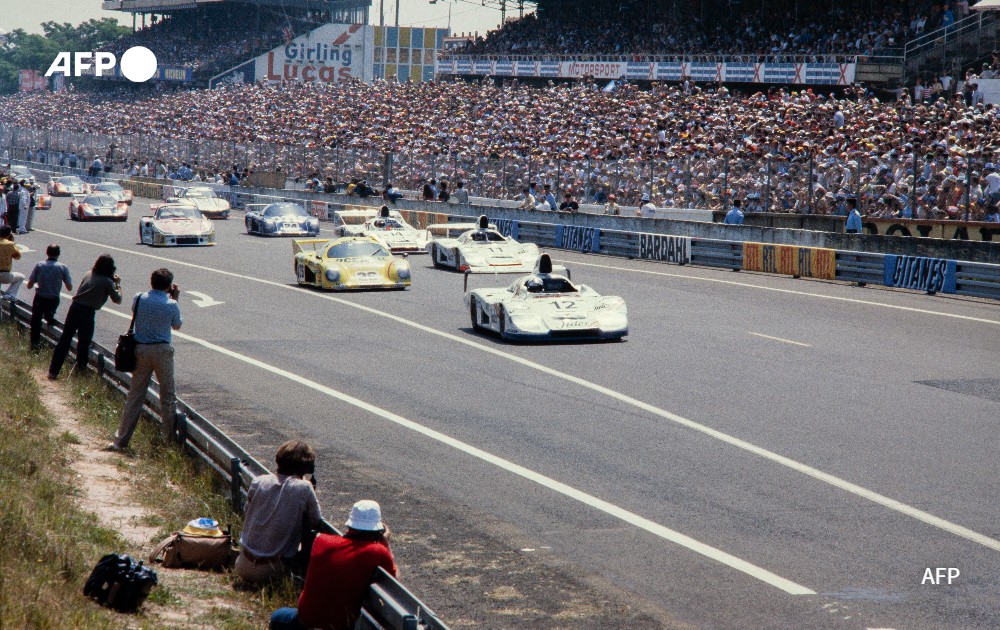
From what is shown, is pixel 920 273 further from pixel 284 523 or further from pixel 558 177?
pixel 284 523

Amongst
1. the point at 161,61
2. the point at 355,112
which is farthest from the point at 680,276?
the point at 161,61

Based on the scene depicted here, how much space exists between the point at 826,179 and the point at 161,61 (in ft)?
300

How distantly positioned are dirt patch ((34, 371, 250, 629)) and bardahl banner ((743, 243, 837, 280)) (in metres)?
18.7

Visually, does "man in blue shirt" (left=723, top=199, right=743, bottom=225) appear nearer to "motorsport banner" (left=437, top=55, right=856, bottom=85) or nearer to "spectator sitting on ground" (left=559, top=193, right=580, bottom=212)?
"spectator sitting on ground" (left=559, top=193, right=580, bottom=212)

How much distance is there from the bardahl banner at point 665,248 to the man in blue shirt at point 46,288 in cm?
1905

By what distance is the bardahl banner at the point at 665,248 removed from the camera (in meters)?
32.7

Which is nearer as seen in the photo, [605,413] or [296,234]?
[605,413]

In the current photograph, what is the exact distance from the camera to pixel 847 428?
1257 cm

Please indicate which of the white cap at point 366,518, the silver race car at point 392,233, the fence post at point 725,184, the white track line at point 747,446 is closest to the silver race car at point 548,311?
the white track line at point 747,446

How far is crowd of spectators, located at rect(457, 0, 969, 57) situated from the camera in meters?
47.3

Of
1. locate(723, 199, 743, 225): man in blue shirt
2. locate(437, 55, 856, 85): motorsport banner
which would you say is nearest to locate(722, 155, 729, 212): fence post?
locate(723, 199, 743, 225): man in blue shirt

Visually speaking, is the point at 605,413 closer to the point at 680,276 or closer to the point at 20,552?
the point at 20,552

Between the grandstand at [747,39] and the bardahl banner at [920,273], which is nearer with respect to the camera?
the bardahl banner at [920,273]

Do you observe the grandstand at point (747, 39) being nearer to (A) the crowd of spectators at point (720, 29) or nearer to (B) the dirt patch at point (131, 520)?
(A) the crowd of spectators at point (720, 29)
